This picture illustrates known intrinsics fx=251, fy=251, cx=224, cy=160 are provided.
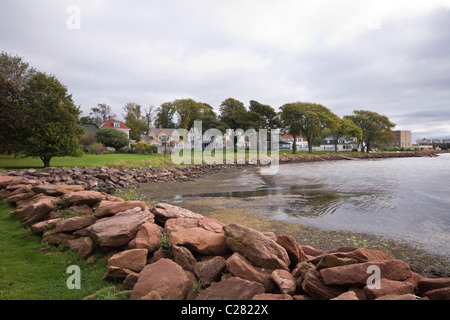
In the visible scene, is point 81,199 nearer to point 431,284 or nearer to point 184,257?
point 184,257

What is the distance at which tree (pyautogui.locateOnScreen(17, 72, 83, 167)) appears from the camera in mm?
20859

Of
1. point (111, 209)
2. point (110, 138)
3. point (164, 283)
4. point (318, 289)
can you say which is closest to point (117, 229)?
point (111, 209)

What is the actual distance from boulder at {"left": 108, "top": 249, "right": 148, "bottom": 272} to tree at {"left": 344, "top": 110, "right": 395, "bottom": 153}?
98.8m

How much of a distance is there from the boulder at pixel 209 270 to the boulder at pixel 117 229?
1.78 metres

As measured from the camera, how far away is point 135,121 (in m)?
82.1

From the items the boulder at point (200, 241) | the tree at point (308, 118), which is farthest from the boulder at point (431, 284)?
the tree at point (308, 118)

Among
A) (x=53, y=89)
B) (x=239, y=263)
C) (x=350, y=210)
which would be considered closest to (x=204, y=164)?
(x=53, y=89)

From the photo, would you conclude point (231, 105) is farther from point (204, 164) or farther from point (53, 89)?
point (53, 89)

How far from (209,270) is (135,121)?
84.4 meters

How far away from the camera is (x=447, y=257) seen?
6398 mm

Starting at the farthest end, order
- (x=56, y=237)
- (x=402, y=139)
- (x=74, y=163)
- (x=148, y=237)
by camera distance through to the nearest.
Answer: (x=402, y=139) → (x=74, y=163) → (x=56, y=237) → (x=148, y=237)

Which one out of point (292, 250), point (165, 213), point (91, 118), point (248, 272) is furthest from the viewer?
point (91, 118)

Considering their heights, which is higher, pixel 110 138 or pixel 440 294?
pixel 110 138

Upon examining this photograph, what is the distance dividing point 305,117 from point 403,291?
225ft
